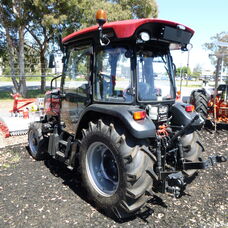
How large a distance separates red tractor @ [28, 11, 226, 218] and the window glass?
1 cm

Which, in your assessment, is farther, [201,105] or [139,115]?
[201,105]

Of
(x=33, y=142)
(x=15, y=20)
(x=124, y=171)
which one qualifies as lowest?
(x=33, y=142)

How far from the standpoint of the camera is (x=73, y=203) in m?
3.08

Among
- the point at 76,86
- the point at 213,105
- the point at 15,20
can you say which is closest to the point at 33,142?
the point at 76,86

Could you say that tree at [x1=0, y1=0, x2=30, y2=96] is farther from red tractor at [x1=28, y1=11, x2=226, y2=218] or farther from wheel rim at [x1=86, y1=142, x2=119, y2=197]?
wheel rim at [x1=86, y1=142, x2=119, y2=197]

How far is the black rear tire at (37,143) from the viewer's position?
441cm

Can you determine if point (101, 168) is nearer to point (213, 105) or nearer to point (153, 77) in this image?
point (153, 77)

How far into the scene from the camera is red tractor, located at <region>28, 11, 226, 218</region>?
2.54 meters

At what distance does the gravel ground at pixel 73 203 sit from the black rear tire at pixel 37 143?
300 mm

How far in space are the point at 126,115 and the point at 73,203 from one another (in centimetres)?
144

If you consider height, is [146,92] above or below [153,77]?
below

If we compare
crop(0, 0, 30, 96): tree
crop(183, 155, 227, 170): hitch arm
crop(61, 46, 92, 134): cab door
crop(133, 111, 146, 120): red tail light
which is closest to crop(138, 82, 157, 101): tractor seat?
crop(133, 111, 146, 120): red tail light

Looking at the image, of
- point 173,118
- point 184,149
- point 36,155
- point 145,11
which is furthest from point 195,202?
point 145,11

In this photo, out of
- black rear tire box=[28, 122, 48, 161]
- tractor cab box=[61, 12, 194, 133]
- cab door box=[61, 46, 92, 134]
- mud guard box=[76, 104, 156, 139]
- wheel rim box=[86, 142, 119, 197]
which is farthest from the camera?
black rear tire box=[28, 122, 48, 161]
